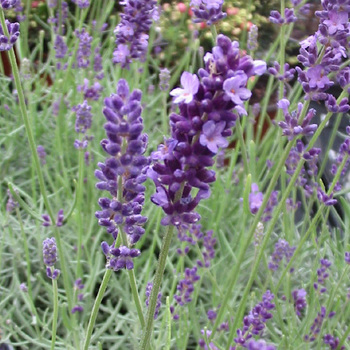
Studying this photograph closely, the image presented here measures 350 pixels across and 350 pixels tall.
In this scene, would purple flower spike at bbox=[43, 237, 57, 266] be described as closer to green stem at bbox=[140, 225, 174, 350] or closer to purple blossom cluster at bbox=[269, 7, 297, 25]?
green stem at bbox=[140, 225, 174, 350]

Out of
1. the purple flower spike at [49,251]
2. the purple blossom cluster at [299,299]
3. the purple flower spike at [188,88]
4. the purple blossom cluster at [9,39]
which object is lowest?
the purple blossom cluster at [299,299]

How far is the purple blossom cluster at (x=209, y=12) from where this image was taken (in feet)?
3.92

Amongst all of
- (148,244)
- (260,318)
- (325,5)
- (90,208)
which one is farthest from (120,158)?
(148,244)

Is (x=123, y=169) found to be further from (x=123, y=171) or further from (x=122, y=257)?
(x=122, y=257)

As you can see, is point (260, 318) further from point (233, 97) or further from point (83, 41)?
point (83, 41)

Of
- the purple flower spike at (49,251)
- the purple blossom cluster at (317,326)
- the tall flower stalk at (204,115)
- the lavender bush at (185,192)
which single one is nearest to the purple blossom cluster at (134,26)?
the lavender bush at (185,192)

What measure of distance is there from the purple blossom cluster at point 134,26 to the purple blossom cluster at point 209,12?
10.2 inches

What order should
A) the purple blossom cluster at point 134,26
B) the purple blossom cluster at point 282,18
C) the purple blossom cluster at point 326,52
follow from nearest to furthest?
the purple blossom cluster at point 326,52 < the purple blossom cluster at point 282,18 < the purple blossom cluster at point 134,26

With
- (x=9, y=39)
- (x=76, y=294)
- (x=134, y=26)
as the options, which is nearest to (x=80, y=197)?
(x=76, y=294)

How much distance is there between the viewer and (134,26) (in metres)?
1.50

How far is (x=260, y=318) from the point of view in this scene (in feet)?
4.21

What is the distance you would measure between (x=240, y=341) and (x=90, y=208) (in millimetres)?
1242

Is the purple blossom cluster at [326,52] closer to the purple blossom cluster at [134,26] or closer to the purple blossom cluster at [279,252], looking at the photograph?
the purple blossom cluster at [134,26]

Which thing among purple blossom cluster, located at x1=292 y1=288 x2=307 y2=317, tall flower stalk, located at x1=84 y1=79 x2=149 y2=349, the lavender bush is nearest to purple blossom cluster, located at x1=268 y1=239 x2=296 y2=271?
the lavender bush
